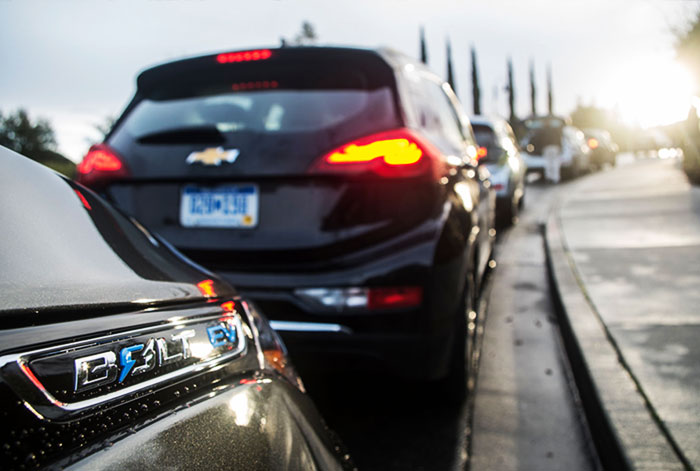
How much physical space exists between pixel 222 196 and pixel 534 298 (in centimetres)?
389

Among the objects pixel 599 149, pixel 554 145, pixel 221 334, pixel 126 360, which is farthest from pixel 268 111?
pixel 599 149

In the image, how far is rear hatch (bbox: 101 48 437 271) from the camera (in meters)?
2.71

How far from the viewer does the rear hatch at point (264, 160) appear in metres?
2.71

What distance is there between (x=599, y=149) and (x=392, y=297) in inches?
982

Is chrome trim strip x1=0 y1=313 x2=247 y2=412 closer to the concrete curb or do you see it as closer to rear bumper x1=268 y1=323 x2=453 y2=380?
rear bumper x1=268 y1=323 x2=453 y2=380

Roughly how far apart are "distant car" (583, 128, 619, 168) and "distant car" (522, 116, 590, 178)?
406 centimetres

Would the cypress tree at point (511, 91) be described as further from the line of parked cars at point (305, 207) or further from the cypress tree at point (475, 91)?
the line of parked cars at point (305, 207)

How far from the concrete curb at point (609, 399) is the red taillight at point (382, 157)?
51.0 inches

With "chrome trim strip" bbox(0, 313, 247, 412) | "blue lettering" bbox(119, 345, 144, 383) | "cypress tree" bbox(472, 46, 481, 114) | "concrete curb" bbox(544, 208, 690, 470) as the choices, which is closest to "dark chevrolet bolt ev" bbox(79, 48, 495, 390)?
"concrete curb" bbox(544, 208, 690, 470)

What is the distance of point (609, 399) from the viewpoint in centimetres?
306

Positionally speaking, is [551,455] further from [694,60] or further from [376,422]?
[694,60]

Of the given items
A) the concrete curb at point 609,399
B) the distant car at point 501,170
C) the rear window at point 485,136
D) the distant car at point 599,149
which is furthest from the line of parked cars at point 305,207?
the distant car at point 599,149

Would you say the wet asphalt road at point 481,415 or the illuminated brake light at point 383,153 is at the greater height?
the illuminated brake light at point 383,153

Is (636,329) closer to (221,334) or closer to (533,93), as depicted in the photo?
(221,334)
